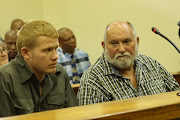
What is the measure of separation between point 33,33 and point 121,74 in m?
0.81

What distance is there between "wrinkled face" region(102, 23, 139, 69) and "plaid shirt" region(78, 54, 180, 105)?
0.07 m

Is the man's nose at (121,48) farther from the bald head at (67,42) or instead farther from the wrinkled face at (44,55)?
the bald head at (67,42)

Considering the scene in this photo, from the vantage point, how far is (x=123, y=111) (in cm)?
120

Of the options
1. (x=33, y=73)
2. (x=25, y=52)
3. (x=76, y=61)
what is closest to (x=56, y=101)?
(x=33, y=73)

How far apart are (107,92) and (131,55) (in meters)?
0.40

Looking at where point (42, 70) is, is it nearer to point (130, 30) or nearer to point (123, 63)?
point (123, 63)

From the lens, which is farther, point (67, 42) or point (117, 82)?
point (67, 42)

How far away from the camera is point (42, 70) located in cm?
185

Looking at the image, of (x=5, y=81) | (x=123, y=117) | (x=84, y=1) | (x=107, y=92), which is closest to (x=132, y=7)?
(x=84, y=1)

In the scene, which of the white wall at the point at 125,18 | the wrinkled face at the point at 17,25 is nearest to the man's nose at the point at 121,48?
the white wall at the point at 125,18

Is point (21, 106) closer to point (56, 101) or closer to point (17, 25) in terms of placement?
point (56, 101)

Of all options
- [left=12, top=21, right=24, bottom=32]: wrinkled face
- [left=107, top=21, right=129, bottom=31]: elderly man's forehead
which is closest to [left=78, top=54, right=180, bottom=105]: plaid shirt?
[left=107, top=21, right=129, bottom=31]: elderly man's forehead

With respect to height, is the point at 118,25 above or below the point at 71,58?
above

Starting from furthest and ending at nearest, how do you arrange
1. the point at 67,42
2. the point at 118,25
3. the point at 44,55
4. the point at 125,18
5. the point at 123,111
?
the point at 125,18
the point at 67,42
the point at 118,25
the point at 44,55
the point at 123,111
